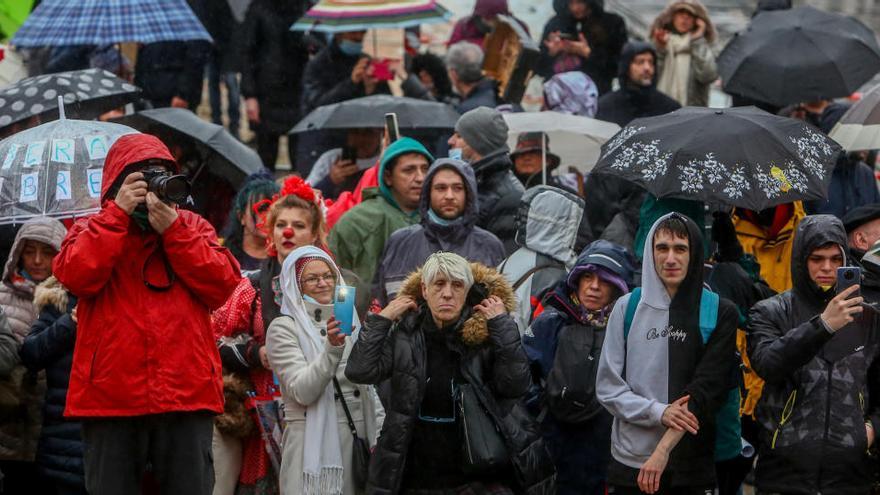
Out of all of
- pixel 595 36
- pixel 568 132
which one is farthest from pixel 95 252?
pixel 595 36

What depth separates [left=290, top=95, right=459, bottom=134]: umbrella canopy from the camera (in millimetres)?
11930

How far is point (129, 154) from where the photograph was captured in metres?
7.57

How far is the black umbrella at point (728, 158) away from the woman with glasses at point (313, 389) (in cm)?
170

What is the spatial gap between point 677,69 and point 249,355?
6.54 m

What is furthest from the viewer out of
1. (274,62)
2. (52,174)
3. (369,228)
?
(274,62)

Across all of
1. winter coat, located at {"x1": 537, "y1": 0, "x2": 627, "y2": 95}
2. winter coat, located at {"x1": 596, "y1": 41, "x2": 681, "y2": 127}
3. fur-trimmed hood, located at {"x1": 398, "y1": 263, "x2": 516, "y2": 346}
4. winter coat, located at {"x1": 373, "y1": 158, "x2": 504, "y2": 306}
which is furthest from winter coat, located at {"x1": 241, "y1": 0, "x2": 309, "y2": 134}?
fur-trimmed hood, located at {"x1": 398, "y1": 263, "x2": 516, "y2": 346}

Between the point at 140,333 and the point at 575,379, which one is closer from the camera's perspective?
the point at 140,333

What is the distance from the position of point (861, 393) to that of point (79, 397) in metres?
3.77

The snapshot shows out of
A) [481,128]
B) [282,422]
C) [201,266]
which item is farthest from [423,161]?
[201,266]

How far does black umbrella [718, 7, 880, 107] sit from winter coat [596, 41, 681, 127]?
517 millimetres

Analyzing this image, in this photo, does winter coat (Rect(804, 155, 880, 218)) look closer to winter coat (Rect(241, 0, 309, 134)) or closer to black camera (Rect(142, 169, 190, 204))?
black camera (Rect(142, 169, 190, 204))

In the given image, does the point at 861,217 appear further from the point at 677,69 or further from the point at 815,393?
the point at 677,69

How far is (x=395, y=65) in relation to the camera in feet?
48.5

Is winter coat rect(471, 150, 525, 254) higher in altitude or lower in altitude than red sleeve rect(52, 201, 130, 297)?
higher
